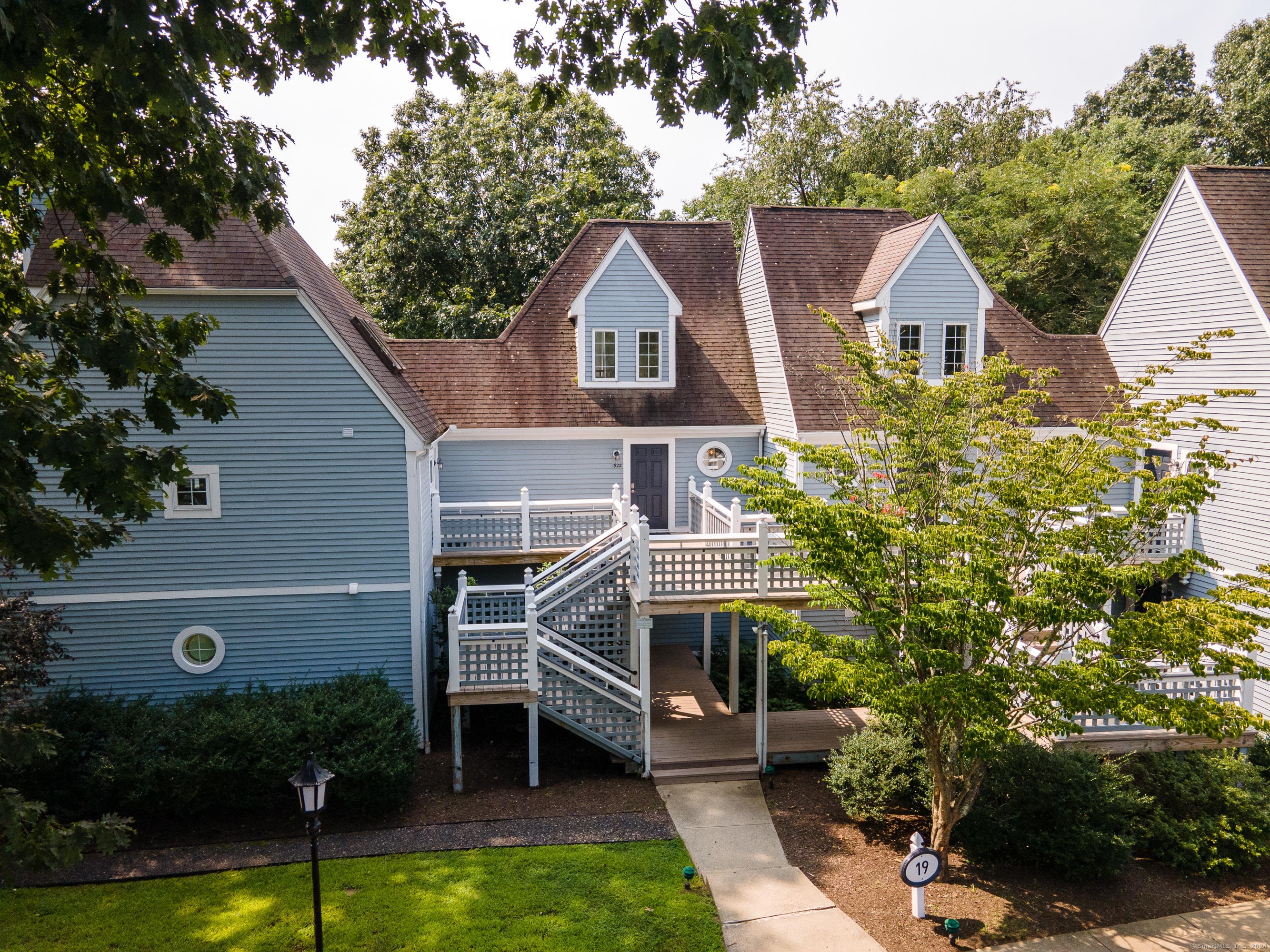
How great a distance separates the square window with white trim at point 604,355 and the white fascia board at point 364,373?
654 centimetres

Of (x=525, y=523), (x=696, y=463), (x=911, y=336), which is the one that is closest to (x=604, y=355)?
(x=696, y=463)

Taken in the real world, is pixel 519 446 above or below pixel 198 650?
above

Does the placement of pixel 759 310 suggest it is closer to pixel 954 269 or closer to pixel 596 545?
pixel 954 269

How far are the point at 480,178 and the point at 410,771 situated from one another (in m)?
24.2

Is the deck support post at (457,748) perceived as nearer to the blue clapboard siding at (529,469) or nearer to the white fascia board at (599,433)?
the blue clapboard siding at (529,469)

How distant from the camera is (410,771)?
12406 mm

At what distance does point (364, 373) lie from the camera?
13594 millimetres

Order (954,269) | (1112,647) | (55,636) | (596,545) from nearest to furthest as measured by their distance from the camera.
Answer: (1112,647)
(55,636)
(596,545)
(954,269)

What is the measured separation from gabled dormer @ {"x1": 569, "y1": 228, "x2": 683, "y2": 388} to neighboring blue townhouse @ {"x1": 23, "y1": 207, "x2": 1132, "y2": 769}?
0.18ft

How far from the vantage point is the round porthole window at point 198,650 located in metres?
13.6

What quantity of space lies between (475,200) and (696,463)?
1631 cm

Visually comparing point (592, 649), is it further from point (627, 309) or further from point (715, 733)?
point (627, 309)

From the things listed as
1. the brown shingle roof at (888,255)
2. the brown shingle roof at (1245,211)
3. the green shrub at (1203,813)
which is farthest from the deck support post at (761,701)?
the brown shingle roof at (1245,211)

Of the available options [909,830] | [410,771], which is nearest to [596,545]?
[410,771]
